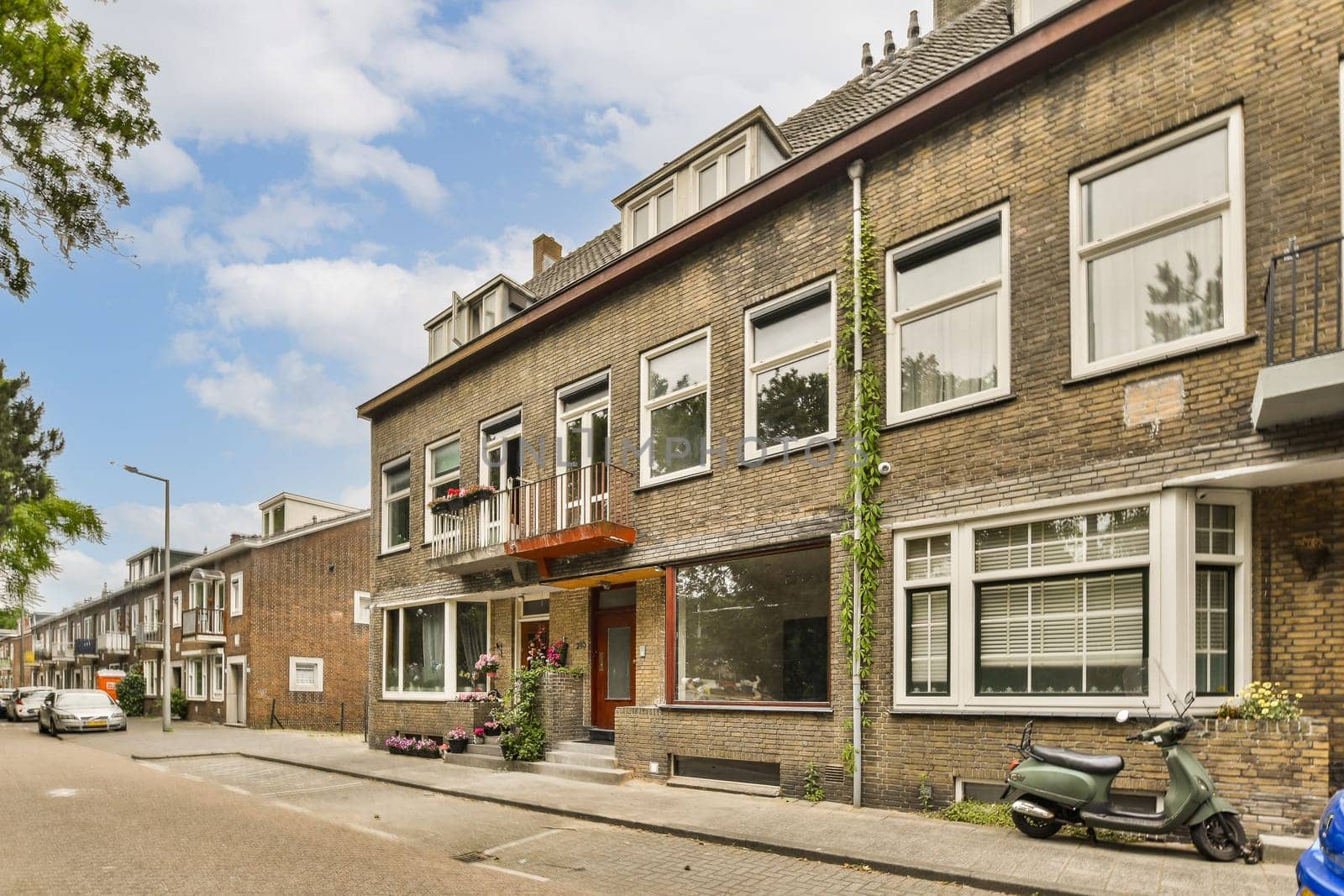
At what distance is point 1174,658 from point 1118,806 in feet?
4.42

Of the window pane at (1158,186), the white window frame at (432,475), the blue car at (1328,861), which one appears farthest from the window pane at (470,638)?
the blue car at (1328,861)

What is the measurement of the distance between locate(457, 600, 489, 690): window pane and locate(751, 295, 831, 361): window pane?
8.07 metres

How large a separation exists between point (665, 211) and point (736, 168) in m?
1.65

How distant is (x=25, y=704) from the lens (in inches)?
1544

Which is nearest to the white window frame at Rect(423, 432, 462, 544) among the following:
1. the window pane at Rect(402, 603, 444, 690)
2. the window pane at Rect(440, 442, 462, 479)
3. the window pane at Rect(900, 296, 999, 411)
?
the window pane at Rect(440, 442, 462, 479)

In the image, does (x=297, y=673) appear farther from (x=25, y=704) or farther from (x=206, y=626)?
(x=25, y=704)

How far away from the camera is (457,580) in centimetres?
1770

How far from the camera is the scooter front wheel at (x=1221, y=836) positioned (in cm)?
721

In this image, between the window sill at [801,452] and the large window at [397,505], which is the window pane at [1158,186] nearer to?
the window sill at [801,452]

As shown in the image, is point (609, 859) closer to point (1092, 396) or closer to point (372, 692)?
point (1092, 396)

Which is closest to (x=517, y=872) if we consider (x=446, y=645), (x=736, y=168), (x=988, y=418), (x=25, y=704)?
(x=988, y=418)

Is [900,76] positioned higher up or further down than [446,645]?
higher up

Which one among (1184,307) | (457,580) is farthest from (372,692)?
(1184,307)

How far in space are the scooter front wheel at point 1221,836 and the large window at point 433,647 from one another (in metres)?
12.6
